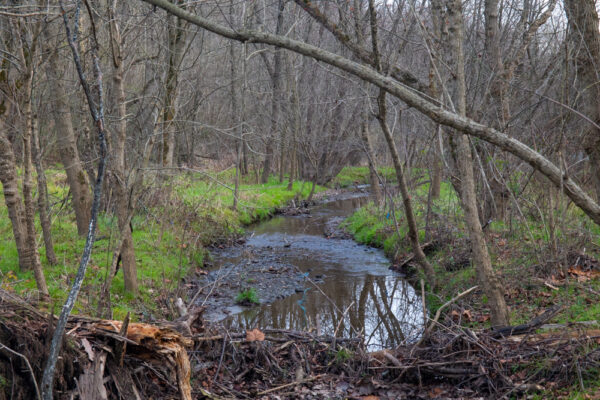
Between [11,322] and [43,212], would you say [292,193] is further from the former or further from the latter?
[11,322]

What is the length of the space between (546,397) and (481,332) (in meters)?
1.02

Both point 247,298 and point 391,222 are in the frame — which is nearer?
point 247,298

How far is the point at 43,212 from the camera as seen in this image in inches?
252

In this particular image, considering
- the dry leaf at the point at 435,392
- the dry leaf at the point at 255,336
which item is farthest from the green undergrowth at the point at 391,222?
the dry leaf at the point at 435,392

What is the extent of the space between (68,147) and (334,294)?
549 cm

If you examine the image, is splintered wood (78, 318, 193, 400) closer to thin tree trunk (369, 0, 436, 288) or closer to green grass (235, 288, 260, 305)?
thin tree trunk (369, 0, 436, 288)

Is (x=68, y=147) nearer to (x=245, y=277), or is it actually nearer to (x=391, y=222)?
(x=245, y=277)

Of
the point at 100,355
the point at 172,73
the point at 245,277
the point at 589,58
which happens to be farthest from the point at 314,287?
the point at 100,355

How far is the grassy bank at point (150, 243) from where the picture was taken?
662cm

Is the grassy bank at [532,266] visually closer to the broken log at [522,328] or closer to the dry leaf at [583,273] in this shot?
the dry leaf at [583,273]

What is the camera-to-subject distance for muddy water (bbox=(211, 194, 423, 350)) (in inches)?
294

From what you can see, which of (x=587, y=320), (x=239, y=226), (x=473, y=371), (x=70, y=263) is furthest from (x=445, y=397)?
(x=239, y=226)

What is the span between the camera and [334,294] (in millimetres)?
9141

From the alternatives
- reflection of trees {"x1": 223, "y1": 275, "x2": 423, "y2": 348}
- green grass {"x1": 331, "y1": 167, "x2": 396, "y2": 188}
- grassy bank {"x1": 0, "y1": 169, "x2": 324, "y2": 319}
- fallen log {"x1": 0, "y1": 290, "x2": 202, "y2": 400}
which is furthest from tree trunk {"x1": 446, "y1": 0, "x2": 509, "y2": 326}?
green grass {"x1": 331, "y1": 167, "x2": 396, "y2": 188}
